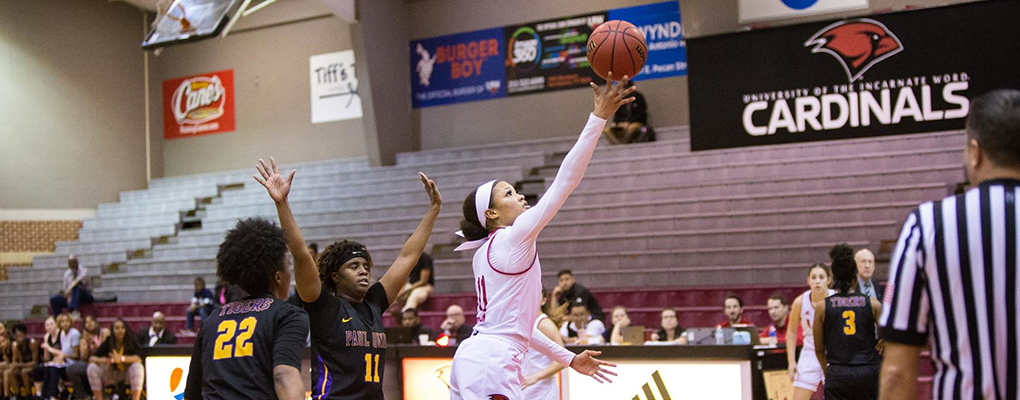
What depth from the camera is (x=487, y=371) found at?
12.2ft

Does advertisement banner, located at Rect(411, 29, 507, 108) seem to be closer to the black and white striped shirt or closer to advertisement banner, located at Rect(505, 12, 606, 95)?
advertisement banner, located at Rect(505, 12, 606, 95)

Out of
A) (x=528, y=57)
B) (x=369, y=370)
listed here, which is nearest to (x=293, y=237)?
(x=369, y=370)

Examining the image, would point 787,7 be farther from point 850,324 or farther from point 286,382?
point 286,382

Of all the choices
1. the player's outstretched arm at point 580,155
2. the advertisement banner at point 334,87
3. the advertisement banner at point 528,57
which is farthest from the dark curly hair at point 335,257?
the advertisement banner at point 334,87

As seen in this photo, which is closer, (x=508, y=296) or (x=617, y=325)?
(x=508, y=296)

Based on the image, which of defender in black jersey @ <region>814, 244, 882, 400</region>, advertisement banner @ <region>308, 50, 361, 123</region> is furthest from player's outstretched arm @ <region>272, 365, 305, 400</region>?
advertisement banner @ <region>308, 50, 361, 123</region>

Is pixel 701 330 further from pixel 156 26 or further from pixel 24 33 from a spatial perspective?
pixel 24 33

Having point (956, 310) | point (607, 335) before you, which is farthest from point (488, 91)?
point (956, 310)

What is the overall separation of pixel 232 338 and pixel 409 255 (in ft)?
3.69

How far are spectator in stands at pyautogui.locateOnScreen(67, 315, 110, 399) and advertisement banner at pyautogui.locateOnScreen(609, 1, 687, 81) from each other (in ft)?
31.8

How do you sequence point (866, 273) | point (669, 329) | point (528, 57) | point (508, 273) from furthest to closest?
point (528, 57) < point (669, 329) < point (866, 273) < point (508, 273)

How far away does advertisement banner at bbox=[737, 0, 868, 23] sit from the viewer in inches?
418

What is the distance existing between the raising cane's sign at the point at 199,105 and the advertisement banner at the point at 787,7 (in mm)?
13485

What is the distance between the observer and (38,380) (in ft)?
43.2
